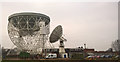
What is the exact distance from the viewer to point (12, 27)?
82.4 feet

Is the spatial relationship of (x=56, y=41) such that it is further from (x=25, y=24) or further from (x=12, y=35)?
(x=12, y=35)

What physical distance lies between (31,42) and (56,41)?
475 centimetres

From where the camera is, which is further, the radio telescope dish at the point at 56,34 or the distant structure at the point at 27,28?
the distant structure at the point at 27,28

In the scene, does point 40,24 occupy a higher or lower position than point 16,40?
higher

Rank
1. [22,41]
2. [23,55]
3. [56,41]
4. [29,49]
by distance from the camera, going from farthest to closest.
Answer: [29,49], [22,41], [56,41], [23,55]

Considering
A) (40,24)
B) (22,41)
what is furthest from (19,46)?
(40,24)

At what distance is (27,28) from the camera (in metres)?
25.0

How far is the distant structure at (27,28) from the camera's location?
24.4 metres

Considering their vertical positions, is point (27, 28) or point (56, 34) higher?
point (27, 28)

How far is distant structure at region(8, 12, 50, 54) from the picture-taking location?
2439 centimetres

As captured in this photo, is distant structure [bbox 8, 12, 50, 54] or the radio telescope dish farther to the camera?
distant structure [bbox 8, 12, 50, 54]

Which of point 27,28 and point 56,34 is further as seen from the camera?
point 27,28

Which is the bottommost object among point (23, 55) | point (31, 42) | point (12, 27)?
point (23, 55)

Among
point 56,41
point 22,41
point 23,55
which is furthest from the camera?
point 22,41
